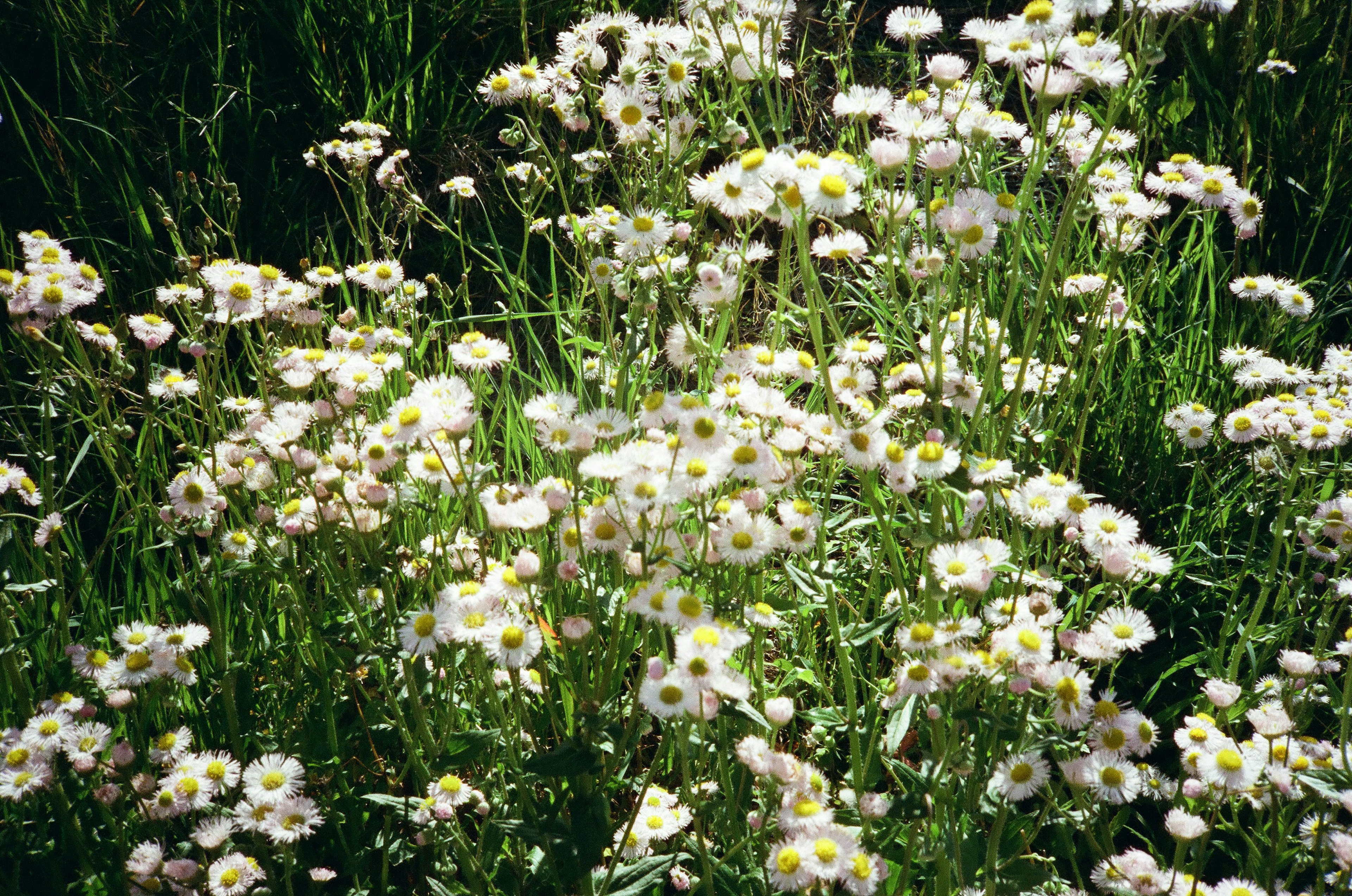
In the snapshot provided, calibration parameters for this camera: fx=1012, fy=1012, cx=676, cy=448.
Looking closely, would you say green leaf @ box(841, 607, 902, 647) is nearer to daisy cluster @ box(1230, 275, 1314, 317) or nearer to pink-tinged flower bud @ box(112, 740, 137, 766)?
pink-tinged flower bud @ box(112, 740, 137, 766)

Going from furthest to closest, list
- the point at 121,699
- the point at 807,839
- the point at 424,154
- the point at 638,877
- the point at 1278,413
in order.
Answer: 1. the point at 424,154
2. the point at 1278,413
3. the point at 121,699
4. the point at 638,877
5. the point at 807,839

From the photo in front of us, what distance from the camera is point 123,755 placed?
1583 millimetres

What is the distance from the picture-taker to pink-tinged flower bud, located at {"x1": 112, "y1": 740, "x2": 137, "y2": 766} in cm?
158

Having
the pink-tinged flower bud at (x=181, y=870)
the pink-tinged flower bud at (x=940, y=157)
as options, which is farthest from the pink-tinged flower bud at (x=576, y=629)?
the pink-tinged flower bud at (x=940, y=157)

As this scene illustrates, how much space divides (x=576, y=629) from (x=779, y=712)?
0.33 m

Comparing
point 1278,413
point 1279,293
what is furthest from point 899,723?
point 1279,293

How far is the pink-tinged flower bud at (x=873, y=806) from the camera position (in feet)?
4.75

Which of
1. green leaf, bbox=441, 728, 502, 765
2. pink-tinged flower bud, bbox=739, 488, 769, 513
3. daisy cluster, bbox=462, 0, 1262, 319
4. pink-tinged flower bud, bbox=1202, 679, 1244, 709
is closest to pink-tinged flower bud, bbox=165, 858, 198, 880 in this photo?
green leaf, bbox=441, 728, 502, 765

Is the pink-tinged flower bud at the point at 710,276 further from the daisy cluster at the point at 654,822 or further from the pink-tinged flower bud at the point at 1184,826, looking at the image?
the pink-tinged flower bud at the point at 1184,826

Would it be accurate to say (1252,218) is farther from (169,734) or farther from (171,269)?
(171,269)

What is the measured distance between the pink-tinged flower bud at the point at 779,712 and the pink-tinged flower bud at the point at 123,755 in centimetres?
100

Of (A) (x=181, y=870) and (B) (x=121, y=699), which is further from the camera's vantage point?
(B) (x=121, y=699)

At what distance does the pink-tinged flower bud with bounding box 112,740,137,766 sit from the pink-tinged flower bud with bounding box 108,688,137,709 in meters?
0.08

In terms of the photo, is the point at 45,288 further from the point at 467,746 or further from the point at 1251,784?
the point at 1251,784
